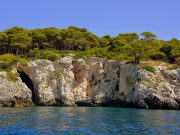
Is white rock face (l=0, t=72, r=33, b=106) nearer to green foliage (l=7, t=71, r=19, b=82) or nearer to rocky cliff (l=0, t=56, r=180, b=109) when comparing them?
rocky cliff (l=0, t=56, r=180, b=109)

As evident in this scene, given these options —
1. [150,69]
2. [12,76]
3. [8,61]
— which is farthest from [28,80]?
[150,69]

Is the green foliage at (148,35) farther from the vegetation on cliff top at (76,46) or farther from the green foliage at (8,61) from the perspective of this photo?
the green foliage at (8,61)

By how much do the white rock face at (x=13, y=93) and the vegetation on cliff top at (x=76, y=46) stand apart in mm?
5638

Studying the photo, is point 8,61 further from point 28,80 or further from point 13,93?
point 13,93

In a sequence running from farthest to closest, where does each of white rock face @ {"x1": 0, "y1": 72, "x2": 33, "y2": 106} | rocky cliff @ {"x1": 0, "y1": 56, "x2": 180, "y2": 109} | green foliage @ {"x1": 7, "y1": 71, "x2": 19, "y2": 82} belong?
green foliage @ {"x1": 7, "y1": 71, "x2": 19, "y2": 82} < white rock face @ {"x1": 0, "y1": 72, "x2": 33, "y2": 106} < rocky cliff @ {"x1": 0, "y1": 56, "x2": 180, "y2": 109}

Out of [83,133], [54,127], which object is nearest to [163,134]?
[83,133]

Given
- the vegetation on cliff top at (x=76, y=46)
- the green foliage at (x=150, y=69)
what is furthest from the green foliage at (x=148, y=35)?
the green foliage at (x=150, y=69)

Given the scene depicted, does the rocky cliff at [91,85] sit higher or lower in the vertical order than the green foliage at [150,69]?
lower

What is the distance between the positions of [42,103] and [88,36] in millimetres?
36464

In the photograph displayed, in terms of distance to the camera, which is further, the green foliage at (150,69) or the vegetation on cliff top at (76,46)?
the vegetation on cliff top at (76,46)

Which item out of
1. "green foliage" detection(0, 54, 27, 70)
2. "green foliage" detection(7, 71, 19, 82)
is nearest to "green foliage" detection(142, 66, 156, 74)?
"green foliage" detection(0, 54, 27, 70)

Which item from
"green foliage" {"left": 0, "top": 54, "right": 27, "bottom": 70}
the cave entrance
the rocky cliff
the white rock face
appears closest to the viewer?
the rocky cliff

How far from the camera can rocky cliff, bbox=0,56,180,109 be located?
64938 millimetres

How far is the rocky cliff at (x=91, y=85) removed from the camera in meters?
64.9
